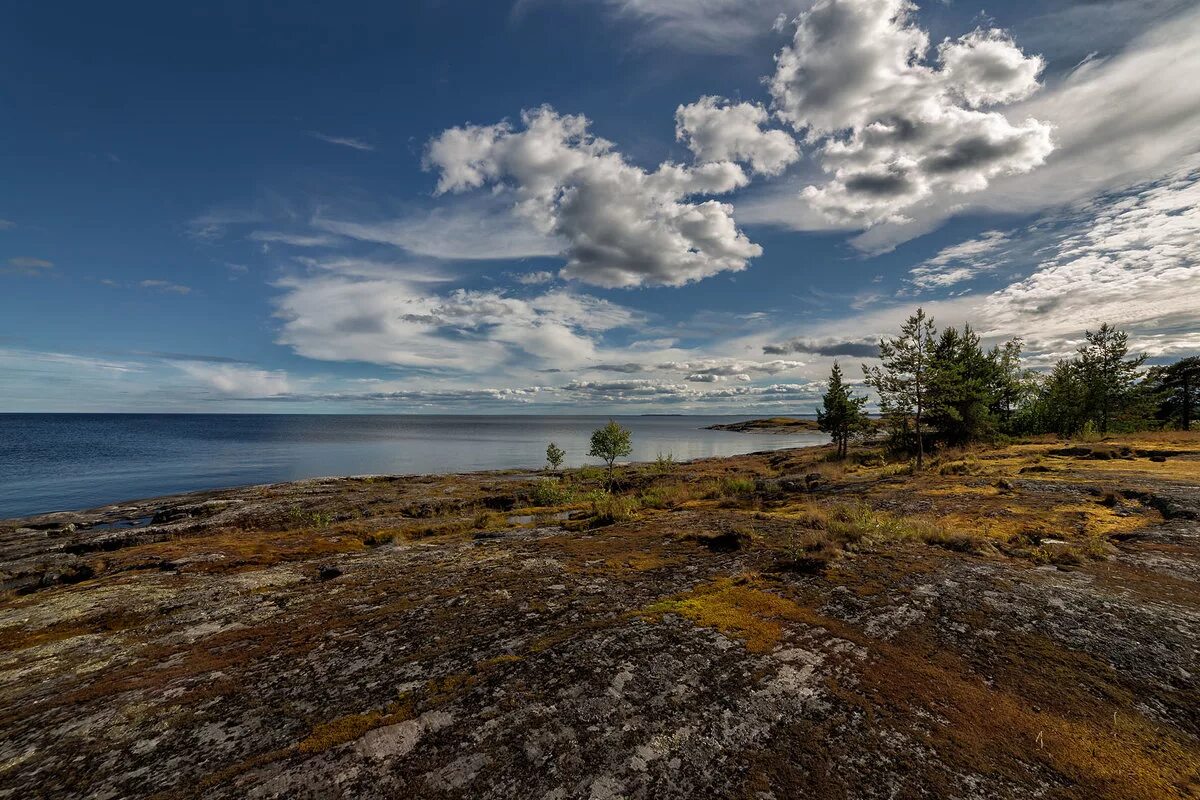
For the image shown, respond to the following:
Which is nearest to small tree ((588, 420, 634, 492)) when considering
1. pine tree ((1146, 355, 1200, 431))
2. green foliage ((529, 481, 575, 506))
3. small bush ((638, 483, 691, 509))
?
green foliage ((529, 481, 575, 506))

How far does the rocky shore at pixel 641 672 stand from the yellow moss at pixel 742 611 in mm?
44

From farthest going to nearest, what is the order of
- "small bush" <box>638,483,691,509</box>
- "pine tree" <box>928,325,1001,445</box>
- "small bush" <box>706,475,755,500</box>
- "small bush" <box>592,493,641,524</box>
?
"pine tree" <box>928,325,1001,445</box>
"small bush" <box>706,475,755,500</box>
"small bush" <box>638,483,691,509</box>
"small bush" <box>592,493,641,524</box>

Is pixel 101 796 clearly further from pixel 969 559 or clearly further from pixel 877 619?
pixel 969 559

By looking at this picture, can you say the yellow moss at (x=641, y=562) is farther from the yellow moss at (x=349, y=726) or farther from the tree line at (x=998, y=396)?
the tree line at (x=998, y=396)

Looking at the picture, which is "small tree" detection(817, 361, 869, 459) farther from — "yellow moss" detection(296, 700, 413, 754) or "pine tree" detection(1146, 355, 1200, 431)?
"yellow moss" detection(296, 700, 413, 754)

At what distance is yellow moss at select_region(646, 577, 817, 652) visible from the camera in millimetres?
5840

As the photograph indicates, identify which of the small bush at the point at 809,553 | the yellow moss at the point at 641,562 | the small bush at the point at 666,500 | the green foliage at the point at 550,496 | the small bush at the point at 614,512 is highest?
the small bush at the point at 809,553

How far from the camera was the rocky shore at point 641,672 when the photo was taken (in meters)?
3.63

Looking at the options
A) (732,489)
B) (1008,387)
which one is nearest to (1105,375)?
(1008,387)

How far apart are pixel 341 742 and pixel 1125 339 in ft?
230

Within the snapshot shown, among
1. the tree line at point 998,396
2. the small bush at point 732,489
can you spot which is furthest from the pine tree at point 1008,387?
the small bush at point 732,489

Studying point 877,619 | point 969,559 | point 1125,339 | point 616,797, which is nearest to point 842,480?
point 969,559

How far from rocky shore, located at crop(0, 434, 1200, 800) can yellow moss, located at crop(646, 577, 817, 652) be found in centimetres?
4

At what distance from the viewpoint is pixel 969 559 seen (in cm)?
887
